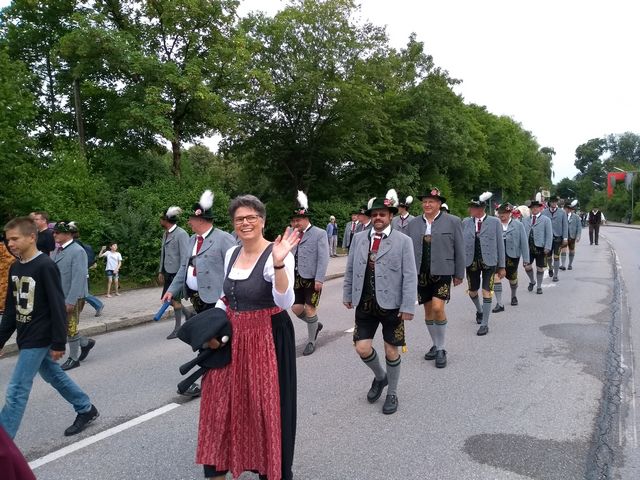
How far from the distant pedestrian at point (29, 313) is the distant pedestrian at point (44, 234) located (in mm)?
3083

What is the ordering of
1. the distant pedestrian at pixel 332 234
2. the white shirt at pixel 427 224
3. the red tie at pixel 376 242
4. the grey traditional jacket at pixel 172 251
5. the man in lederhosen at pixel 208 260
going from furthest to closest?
the distant pedestrian at pixel 332 234, the grey traditional jacket at pixel 172 251, the white shirt at pixel 427 224, the man in lederhosen at pixel 208 260, the red tie at pixel 376 242

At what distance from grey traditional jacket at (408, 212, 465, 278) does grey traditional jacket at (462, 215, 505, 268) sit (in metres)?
1.58

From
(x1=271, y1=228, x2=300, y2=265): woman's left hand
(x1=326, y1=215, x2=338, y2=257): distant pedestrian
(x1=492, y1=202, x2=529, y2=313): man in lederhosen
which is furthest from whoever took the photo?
(x1=326, y1=215, x2=338, y2=257): distant pedestrian

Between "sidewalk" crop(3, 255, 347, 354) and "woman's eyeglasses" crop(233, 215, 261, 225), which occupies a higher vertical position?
"woman's eyeglasses" crop(233, 215, 261, 225)

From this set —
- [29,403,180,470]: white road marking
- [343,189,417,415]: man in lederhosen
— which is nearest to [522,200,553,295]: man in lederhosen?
[343,189,417,415]: man in lederhosen

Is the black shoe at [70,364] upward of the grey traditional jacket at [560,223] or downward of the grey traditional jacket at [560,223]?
downward

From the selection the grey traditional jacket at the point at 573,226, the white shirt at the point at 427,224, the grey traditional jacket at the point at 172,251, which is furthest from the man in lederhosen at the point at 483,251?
the grey traditional jacket at the point at 573,226

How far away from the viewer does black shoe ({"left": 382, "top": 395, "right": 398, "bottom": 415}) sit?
4574 millimetres

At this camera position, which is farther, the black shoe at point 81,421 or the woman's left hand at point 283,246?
the black shoe at point 81,421

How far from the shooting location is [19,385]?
3.88 m

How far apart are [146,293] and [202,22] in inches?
448

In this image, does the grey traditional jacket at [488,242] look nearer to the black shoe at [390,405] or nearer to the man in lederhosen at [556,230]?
the black shoe at [390,405]

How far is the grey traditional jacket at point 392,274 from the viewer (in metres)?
4.48

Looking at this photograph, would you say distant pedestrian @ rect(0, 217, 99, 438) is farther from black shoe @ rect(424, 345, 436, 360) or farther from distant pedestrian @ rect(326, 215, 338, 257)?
distant pedestrian @ rect(326, 215, 338, 257)
